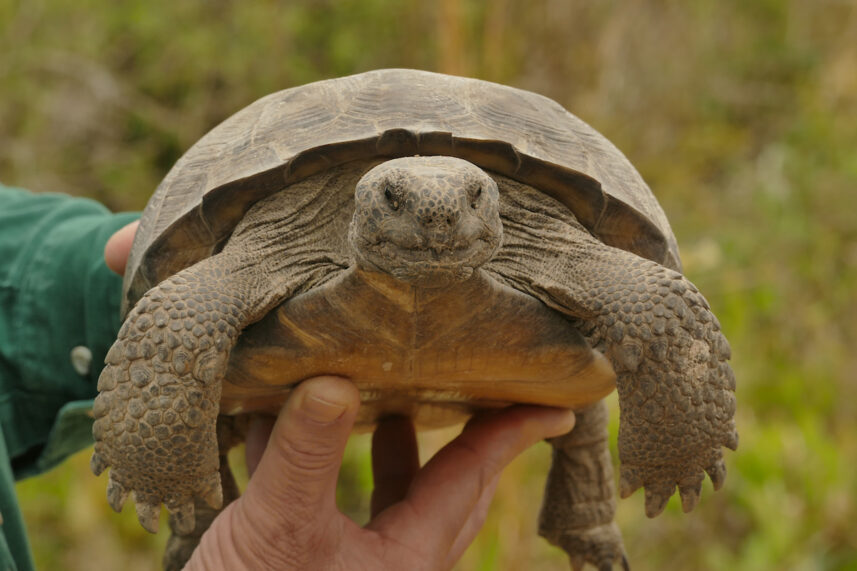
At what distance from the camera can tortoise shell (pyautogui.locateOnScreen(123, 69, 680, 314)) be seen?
1.73m

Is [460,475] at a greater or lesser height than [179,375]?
lesser

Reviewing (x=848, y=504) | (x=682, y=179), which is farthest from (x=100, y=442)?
(x=682, y=179)

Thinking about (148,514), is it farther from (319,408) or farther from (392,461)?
(392,461)

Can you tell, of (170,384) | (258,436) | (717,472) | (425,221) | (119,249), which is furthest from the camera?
(119,249)

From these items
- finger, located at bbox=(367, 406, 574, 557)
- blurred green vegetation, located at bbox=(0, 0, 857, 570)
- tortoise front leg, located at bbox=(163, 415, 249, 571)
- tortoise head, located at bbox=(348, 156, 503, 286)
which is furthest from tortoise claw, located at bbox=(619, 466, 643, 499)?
blurred green vegetation, located at bbox=(0, 0, 857, 570)

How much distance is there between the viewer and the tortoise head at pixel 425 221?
144cm

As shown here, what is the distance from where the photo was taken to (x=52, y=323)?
2.51 m

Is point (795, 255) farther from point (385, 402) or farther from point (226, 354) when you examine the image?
point (226, 354)

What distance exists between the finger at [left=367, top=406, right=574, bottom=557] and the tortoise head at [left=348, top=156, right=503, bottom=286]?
753 millimetres

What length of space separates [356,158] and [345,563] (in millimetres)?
875

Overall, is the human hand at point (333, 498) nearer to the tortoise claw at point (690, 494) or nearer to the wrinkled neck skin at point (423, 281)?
the wrinkled neck skin at point (423, 281)

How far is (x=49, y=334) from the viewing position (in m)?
2.51

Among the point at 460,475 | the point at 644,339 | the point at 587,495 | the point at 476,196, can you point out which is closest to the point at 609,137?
the point at 587,495

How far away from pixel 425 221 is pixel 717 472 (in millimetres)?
875
